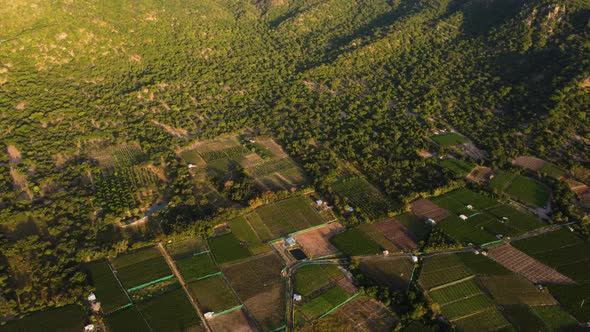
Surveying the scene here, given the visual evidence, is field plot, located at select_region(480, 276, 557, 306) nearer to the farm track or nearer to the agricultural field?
the agricultural field

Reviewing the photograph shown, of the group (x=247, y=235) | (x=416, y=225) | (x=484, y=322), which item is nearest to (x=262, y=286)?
(x=247, y=235)

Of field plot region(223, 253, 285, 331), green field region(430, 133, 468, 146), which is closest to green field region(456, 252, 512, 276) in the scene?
field plot region(223, 253, 285, 331)

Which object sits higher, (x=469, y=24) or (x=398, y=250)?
(x=469, y=24)

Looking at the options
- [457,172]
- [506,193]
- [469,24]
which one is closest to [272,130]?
[457,172]

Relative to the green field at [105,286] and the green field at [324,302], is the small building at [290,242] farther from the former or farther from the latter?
the green field at [105,286]

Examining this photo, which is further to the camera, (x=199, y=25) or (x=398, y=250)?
(x=199, y=25)

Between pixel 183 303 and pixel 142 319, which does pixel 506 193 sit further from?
pixel 142 319
